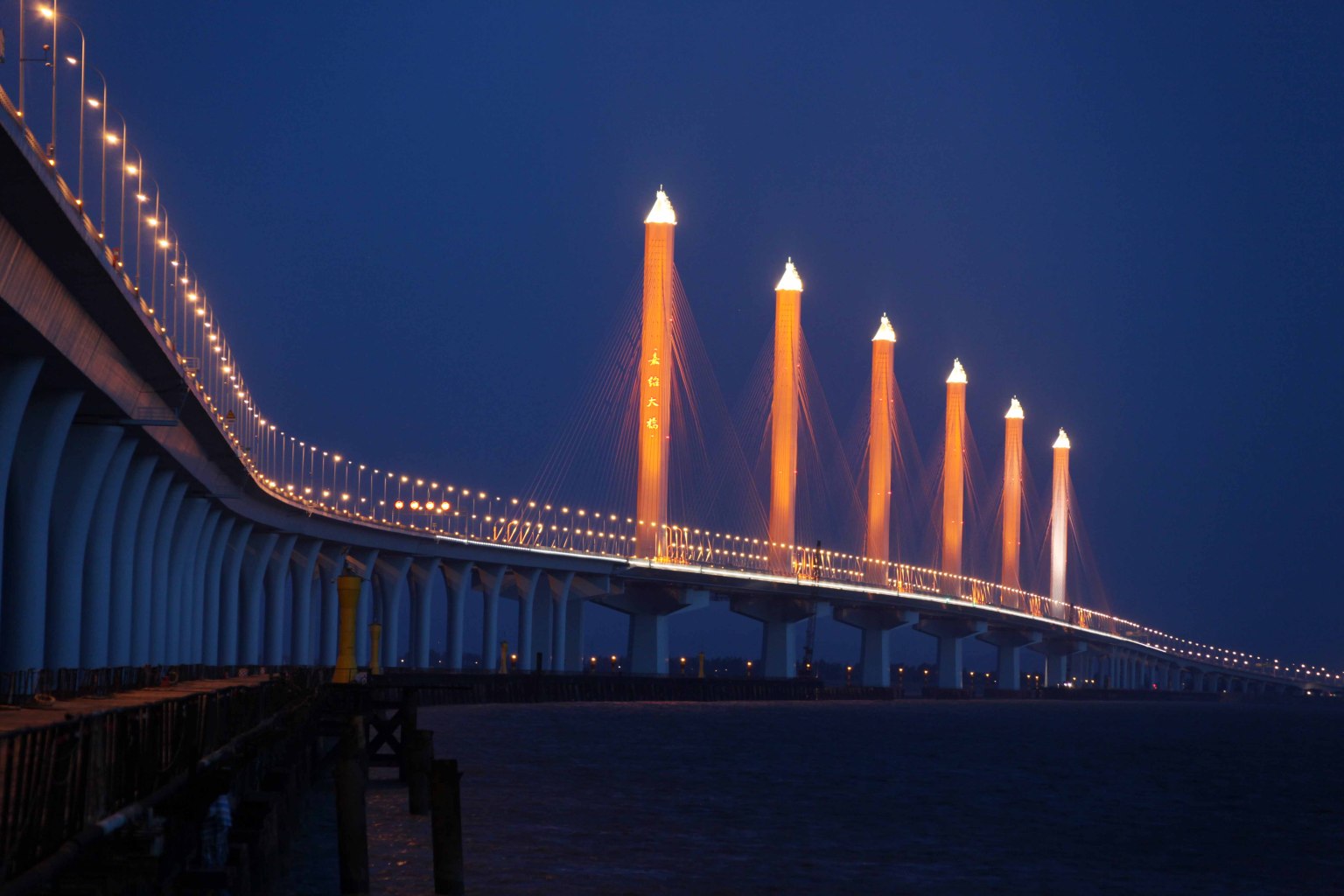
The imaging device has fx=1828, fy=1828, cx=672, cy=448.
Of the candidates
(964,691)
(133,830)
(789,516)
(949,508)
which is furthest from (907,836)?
(964,691)

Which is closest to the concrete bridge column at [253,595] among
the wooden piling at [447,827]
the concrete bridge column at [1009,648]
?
the wooden piling at [447,827]

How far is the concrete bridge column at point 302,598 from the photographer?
8925cm

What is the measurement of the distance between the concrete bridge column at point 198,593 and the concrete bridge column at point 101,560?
2029 centimetres

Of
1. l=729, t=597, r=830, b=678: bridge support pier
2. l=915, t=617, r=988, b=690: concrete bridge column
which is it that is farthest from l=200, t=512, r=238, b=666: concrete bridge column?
l=915, t=617, r=988, b=690: concrete bridge column

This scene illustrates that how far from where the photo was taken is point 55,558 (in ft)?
135

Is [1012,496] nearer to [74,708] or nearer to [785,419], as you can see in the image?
[785,419]

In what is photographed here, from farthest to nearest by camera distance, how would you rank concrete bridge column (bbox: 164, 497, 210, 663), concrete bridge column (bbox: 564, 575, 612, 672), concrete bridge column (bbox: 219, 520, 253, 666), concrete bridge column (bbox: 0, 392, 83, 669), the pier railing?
concrete bridge column (bbox: 564, 575, 612, 672)
concrete bridge column (bbox: 219, 520, 253, 666)
concrete bridge column (bbox: 164, 497, 210, 663)
concrete bridge column (bbox: 0, 392, 83, 669)
the pier railing

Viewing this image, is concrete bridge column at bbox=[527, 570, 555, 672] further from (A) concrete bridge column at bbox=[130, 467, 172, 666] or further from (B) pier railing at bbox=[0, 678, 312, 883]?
(B) pier railing at bbox=[0, 678, 312, 883]

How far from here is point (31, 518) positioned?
36219 mm

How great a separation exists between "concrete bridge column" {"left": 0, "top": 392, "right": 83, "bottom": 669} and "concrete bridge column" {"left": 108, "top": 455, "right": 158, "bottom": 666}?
10.6 meters

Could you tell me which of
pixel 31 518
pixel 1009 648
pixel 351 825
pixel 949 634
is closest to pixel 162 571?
pixel 31 518

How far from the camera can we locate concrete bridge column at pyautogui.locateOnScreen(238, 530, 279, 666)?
83.8m

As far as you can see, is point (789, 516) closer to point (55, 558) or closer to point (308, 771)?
point (55, 558)

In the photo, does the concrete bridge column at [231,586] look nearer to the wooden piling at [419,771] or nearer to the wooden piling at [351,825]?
the wooden piling at [419,771]
